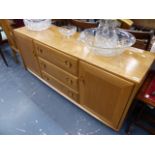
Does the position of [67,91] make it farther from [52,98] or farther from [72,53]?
[72,53]

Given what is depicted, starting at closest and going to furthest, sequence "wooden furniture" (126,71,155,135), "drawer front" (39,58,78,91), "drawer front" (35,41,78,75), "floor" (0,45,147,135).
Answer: "wooden furniture" (126,71,155,135) → "drawer front" (35,41,78,75) → "drawer front" (39,58,78,91) → "floor" (0,45,147,135)

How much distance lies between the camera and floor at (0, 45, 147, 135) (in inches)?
52.6

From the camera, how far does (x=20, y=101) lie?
5.33ft

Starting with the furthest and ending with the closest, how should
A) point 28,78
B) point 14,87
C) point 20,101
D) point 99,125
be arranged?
point 28,78
point 14,87
point 20,101
point 99,125

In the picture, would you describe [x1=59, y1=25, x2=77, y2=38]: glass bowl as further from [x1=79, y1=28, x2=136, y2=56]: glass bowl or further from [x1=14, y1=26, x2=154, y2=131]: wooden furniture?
[x1=79, y1=28, x2=136, y2=56]: glass bowl

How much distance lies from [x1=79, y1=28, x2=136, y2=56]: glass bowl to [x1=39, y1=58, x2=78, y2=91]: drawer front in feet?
1.08

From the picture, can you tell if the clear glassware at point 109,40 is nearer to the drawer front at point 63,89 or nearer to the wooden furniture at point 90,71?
the wooden furniture at point 90,71

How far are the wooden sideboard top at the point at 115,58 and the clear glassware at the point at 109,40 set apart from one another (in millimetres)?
46

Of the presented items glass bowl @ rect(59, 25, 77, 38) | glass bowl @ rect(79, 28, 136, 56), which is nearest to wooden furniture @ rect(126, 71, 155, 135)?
glass bowl @ rect(79, 28, 136, 56)

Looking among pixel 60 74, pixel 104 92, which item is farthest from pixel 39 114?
pixel 104 92

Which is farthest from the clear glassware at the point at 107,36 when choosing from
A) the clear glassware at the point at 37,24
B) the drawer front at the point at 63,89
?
the clear glassware at the point at 37,24

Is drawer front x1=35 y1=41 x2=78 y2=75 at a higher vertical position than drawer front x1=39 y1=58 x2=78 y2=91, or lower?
higher
